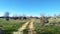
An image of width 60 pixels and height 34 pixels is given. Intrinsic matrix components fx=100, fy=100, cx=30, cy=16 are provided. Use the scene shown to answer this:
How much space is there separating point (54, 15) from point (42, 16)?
0.96 feet

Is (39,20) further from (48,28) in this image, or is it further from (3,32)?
(3,32)

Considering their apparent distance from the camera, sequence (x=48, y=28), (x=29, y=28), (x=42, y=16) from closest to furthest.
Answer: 1. (x=29, y=28)
2. (x=42, y=16)
3. (x=48, y=28)

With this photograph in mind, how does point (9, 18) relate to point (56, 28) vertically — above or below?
above

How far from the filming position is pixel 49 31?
1815 mm

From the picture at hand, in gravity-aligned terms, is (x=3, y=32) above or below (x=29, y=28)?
below

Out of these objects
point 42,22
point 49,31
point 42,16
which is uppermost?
point 42,16

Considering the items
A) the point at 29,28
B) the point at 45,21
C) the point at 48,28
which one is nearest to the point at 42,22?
the point at 45,21

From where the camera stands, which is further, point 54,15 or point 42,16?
point 54,15

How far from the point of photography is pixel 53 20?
5.97ft

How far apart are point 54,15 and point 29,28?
128 centimetres

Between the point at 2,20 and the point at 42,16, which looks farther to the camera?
the point at 2,20

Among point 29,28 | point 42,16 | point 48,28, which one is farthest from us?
point 48,28

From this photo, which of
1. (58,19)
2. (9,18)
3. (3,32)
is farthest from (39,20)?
(3,32)

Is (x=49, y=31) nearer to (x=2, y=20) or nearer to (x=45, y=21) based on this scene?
(x=45, y=21)
